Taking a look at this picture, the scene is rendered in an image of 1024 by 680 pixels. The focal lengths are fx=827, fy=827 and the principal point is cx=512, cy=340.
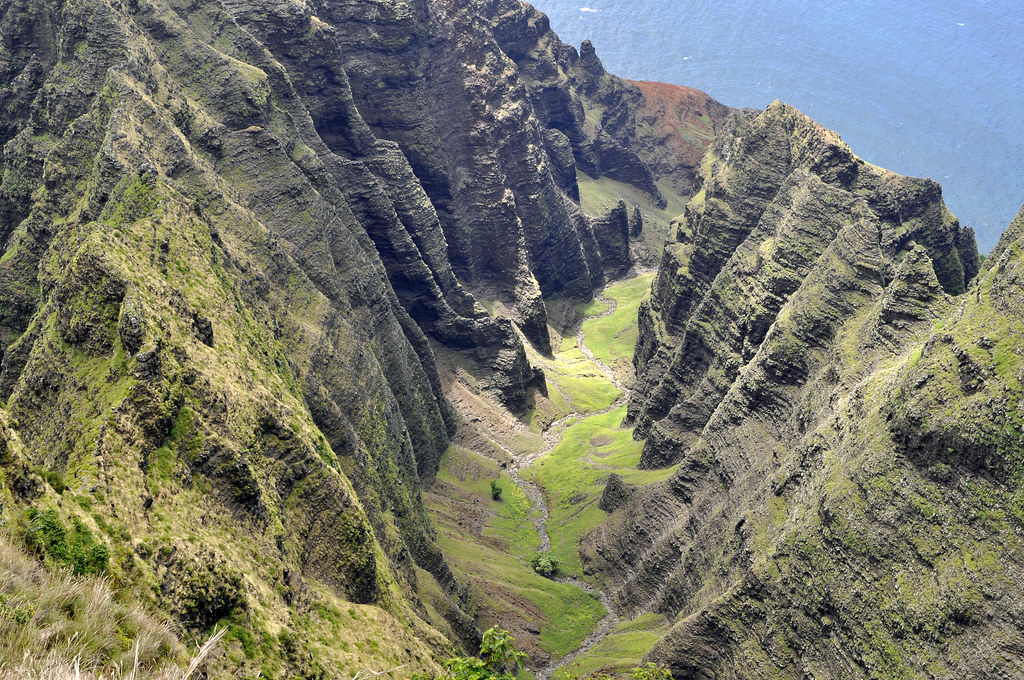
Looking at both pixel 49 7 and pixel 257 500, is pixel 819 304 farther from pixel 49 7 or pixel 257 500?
pixel 49 7

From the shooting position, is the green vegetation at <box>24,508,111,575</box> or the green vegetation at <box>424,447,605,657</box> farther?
the green vegetation at <box>424,447,605,657</box>

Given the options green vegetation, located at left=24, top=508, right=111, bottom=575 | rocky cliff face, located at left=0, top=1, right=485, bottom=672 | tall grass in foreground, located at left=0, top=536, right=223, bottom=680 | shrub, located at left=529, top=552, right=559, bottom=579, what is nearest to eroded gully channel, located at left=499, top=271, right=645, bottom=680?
shrub, located at left=529, top=552, right=559, bottom=579

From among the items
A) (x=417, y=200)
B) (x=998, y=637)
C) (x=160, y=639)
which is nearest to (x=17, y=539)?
(x=160, y=639)

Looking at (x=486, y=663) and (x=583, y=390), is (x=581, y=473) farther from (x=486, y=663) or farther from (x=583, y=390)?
(x=486, y=663)

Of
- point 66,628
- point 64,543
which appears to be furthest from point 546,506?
point 66,628

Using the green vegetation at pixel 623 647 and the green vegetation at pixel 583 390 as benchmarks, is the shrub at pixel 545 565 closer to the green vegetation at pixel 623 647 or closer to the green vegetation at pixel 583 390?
the green vegetation at pixel 623 647

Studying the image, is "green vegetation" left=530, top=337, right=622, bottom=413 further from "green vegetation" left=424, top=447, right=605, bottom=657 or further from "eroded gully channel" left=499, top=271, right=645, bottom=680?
"green vegetation" left=424, top=447, right=605, bottom=657

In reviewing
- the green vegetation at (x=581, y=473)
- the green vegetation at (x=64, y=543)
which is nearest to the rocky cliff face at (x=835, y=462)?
the green vegetation at (x=581, y=473)
